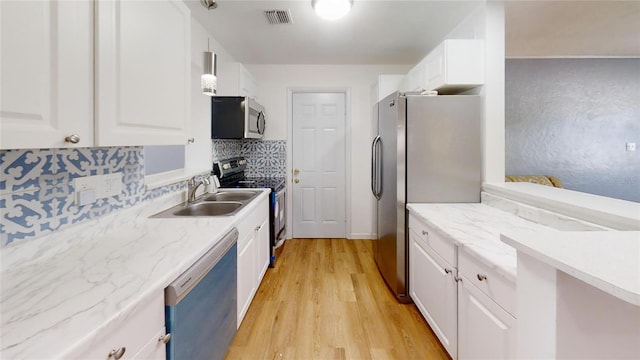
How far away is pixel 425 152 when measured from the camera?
236cm

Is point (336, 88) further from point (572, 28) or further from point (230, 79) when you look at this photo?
point (572, 28)

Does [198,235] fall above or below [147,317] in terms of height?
above

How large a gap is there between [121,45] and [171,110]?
40cm

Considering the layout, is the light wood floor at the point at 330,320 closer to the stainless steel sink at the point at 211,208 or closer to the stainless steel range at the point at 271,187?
the stainless steel range at the point at 271,187

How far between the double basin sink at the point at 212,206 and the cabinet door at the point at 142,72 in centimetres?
65

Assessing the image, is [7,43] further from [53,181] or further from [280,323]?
[280,323]

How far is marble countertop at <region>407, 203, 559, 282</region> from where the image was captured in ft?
4.13

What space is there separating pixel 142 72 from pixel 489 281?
1.76 meters

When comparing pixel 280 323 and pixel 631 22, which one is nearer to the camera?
pixel 280 323

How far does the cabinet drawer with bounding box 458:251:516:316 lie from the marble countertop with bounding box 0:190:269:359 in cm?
130

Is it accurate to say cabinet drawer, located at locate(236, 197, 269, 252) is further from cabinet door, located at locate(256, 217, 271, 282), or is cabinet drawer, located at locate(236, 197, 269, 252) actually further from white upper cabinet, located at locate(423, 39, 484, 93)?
white upper cabinet, located at locate(423, 39, 484, 93)

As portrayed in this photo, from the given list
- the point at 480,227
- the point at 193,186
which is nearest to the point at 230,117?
the point at 193,186

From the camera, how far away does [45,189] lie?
117 cm

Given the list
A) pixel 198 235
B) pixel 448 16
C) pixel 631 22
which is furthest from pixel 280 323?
pixel 631 22
